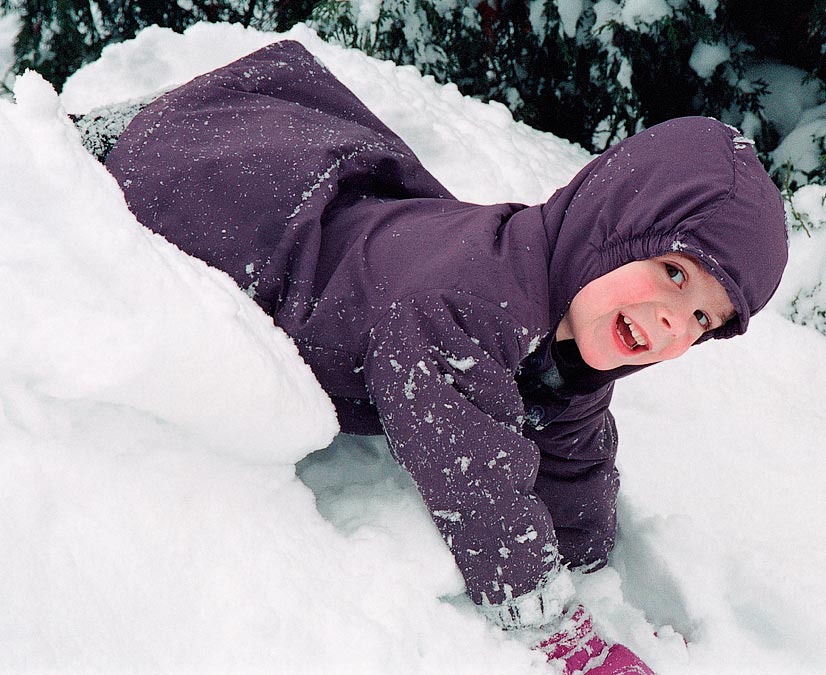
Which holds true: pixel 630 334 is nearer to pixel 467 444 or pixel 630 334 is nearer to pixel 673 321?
pixel 673 321

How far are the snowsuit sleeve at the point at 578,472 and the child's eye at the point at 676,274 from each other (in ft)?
1.16

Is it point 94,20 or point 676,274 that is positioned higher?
point 676,274

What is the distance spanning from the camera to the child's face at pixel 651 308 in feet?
3.84

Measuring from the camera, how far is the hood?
3.67 ft

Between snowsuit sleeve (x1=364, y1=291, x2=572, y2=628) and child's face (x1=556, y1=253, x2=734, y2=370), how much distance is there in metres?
0.16

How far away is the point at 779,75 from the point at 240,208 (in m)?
2.51

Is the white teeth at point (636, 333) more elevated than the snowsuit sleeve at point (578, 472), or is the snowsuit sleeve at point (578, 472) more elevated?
the white teeth at point (636, 333)

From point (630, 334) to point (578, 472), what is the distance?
0.35 m

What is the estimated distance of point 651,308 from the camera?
3.90 ft

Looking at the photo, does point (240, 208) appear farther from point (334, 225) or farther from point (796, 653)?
point (796, 653)

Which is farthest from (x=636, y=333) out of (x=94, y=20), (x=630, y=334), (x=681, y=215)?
(x=94, y=20)

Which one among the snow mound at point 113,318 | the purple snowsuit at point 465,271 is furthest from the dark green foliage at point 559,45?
the snow mound at point 113,318

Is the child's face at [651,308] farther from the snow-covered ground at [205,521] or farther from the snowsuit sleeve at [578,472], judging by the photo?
the snow-covered ground at [205,521]

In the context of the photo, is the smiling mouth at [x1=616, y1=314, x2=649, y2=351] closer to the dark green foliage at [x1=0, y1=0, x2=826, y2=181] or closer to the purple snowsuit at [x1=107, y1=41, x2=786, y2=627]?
the purple snowsuit at [x1=107, y1=41, x2=786, y2=627]
